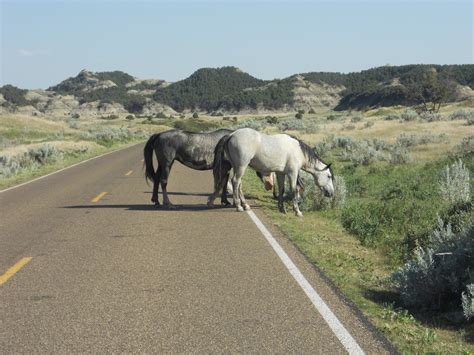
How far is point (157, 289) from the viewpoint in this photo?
6855 millimetres

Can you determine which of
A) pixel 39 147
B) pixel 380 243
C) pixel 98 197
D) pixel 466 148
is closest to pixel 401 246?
pixel 380 243

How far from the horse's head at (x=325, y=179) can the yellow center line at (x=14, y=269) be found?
676 cm

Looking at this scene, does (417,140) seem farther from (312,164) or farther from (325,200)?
(312,164)

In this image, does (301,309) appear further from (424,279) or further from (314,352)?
(424,279)

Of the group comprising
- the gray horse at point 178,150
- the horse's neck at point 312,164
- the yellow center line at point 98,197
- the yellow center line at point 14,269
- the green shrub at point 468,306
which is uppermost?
the gray horse at point 178,150

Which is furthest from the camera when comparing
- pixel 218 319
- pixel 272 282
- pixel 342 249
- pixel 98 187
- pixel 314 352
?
pixel 98 187

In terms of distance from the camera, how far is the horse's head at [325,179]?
1292 centimetres

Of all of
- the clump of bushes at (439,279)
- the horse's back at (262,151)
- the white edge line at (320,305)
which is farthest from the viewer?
the horse's back at (262,151)

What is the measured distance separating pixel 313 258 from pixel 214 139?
5549mm

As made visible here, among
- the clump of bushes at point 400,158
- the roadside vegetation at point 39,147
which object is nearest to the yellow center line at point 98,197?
the roadside vegetation at point 39,147

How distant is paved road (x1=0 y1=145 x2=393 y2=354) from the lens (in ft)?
17.2

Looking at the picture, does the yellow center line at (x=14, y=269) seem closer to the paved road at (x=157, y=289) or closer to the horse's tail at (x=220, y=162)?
the paved road at (x=157, y=289)

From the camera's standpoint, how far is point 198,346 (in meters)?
5.09

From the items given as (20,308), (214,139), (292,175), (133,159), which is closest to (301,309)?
(20,308)
